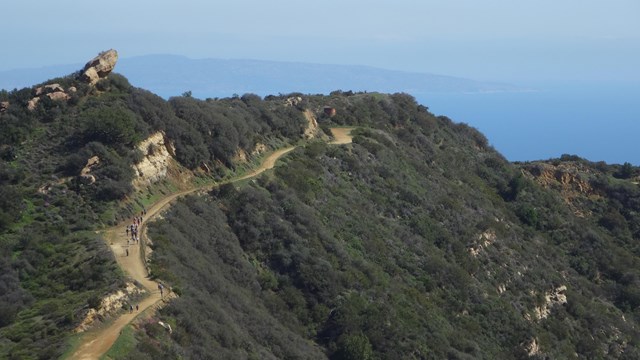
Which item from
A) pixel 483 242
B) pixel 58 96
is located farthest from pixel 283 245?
pixel 483 242

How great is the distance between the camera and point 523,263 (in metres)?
48.2

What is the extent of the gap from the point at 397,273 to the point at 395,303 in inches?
170

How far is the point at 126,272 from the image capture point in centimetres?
2675

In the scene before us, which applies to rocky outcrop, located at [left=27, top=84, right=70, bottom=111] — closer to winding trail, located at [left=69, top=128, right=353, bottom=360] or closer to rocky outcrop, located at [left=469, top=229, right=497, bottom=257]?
winding trail, located at [left=69, top=128, right=353, bottom=360]

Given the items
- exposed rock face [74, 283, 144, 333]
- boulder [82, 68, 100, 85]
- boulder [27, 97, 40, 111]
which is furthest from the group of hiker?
boulder [82, 68, 100, 85]

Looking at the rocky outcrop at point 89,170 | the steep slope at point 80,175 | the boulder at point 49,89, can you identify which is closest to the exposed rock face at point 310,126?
the steep slope at point 80,175

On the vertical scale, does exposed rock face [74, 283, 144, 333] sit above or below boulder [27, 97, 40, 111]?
below

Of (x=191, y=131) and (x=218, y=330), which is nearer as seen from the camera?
(x=218, y=330)

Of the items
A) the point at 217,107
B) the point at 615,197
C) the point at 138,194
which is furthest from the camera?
the point at 615,197

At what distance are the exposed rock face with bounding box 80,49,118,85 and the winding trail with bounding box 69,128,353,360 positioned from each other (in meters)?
11.6

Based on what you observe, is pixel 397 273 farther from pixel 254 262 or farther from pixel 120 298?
pixel 120 298

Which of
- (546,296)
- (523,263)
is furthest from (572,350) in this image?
(523,263)

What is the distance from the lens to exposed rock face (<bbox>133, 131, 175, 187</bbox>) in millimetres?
37781

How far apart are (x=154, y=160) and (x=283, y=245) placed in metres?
9.82
